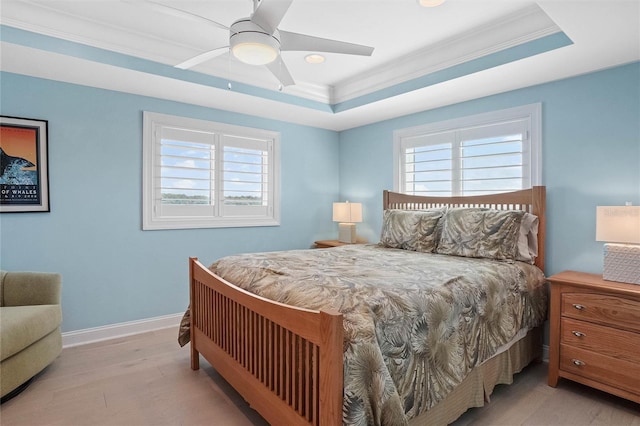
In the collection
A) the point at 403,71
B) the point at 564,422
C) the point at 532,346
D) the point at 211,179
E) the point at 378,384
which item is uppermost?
the point at 403,71

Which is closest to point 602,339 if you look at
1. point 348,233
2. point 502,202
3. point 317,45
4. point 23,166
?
point 502,202

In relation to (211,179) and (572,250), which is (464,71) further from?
(211,179)

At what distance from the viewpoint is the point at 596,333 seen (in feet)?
7.43

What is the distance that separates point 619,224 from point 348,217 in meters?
2.71

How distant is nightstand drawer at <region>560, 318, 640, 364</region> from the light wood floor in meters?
0.35

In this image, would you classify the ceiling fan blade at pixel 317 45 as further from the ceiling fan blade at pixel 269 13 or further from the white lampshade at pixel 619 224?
the white lampshade at pixel 619 224

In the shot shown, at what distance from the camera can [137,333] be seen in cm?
342

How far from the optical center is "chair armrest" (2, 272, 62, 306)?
261 cm

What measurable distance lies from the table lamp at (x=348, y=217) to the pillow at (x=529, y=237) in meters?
1.97

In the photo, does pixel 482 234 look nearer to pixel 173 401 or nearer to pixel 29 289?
pixel 173 401

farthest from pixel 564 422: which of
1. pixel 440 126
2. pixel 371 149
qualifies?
pixel 371 149

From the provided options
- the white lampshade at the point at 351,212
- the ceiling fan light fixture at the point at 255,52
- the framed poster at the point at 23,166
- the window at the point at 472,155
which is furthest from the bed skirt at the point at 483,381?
the framed poster at the point at 23,166

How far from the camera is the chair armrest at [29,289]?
2607mm

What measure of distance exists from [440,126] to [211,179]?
8.53 feet
